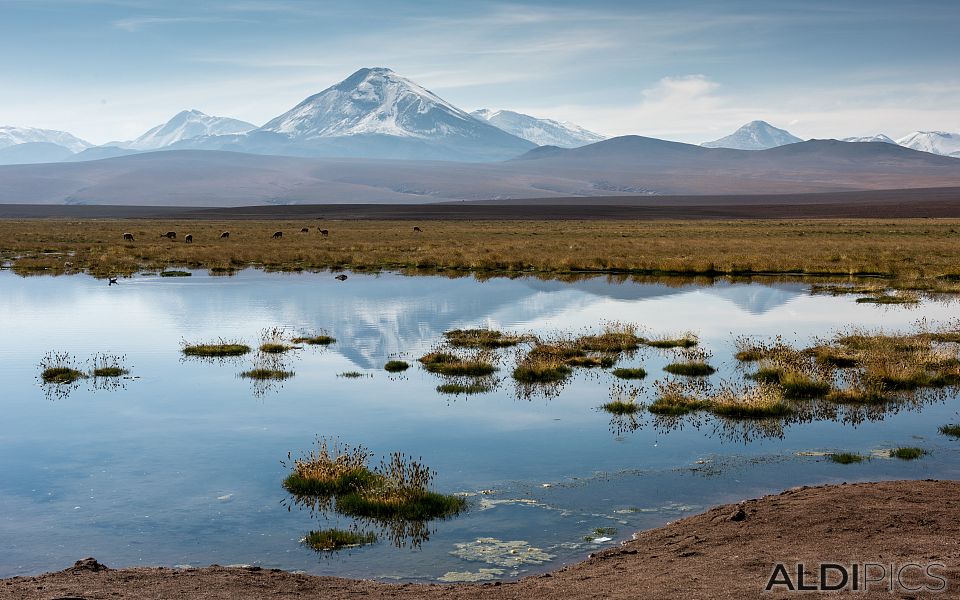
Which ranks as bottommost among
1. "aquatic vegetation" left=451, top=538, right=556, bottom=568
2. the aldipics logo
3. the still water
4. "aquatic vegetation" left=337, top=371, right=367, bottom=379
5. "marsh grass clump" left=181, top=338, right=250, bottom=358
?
"aquatic vegetation" left=451, top=538, right=556, bottom=568

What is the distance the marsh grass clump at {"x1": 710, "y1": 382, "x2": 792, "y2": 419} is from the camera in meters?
17.6

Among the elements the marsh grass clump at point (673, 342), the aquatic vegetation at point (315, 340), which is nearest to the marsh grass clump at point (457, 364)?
the aquatic vegetation at point (315, 340)

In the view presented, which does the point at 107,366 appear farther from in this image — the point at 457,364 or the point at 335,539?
the point at 335,539

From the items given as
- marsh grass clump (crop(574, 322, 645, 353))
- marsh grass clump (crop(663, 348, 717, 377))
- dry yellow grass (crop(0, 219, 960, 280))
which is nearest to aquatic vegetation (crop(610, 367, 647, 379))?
marsh grass clump (crop(663, 348, 717, 377))

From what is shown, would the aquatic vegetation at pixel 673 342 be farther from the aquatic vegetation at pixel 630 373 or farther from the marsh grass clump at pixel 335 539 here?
the marsh grass clump at pixel 335 539

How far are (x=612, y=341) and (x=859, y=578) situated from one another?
17.6 metres

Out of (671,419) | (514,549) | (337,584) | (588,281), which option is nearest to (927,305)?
(588,281)

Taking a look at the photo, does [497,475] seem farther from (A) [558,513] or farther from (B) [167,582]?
(B) [167,582]

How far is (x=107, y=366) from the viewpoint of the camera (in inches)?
893

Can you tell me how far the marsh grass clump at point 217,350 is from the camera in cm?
2478

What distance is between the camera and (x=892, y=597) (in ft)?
25.3

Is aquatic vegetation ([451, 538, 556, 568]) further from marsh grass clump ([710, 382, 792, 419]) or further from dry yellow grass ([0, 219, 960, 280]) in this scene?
dry yellow grass ([0, 219, 960, 280])

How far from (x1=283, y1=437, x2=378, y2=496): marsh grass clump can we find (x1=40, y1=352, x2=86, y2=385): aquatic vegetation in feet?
33.9

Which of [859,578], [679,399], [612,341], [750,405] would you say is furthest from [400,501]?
[612,341]
